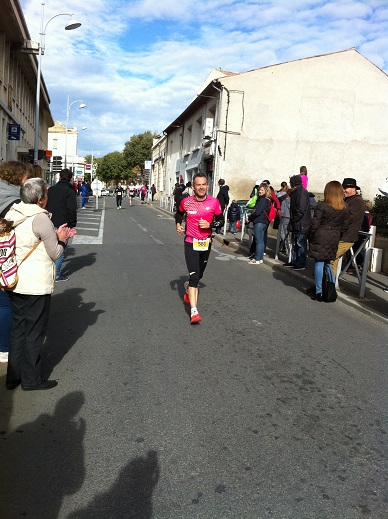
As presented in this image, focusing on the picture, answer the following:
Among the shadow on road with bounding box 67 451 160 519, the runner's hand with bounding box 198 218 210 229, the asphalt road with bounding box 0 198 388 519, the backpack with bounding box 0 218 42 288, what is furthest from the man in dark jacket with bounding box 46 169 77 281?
the shadow on road with bounding box 67 451 160 519

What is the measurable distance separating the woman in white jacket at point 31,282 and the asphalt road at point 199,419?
0.61ft

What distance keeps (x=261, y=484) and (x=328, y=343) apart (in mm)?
3080

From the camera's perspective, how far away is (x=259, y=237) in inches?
450

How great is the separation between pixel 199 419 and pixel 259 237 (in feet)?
27.0

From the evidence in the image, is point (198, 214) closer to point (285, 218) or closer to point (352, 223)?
point (352, 223)

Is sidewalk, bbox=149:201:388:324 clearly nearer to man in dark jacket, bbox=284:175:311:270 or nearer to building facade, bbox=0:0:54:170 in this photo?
man in dark jacket, bbox=284:175:311:270

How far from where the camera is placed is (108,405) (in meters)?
3.69

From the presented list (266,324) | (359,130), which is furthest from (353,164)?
(266,324)

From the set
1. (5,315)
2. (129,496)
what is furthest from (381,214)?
(129,496)

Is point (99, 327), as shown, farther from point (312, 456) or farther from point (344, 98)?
point (344, 98)

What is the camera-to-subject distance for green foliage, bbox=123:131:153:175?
7969cm

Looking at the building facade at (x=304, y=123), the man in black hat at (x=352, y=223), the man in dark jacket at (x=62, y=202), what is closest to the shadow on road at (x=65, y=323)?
the man in dark jacket at (x=62, y=202)

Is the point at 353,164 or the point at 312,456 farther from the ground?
the point at 353,164

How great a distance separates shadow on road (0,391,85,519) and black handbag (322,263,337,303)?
16.8ft
